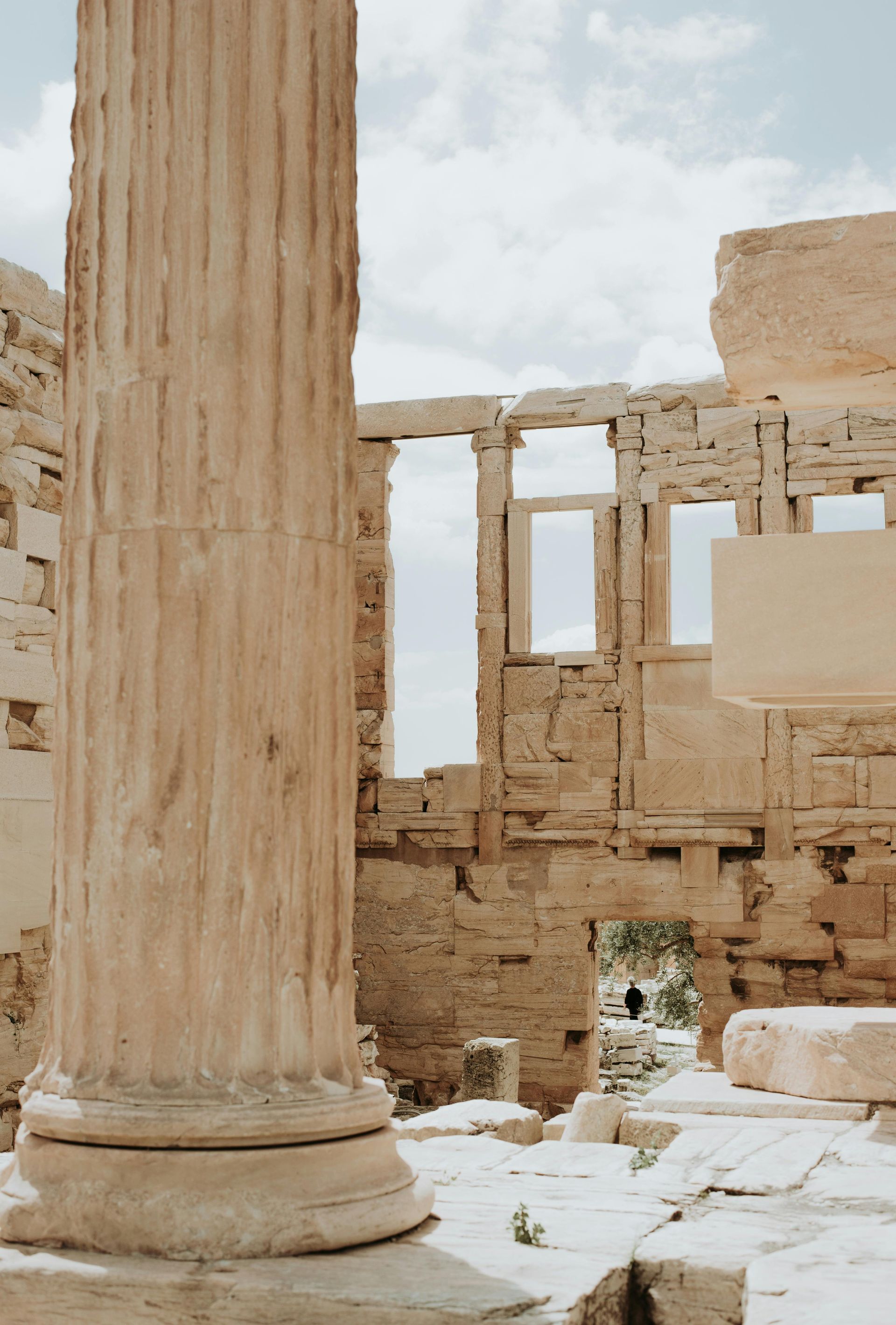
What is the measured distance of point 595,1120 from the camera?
21.3ft

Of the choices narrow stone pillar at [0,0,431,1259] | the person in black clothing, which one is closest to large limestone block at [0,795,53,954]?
narrow stone pillar at [0,0,431,1259]

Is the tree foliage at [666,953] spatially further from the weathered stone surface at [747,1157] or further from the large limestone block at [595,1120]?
the weathered stone surface at [747,1157]

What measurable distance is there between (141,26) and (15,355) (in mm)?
4483

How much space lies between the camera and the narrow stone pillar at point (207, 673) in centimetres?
346

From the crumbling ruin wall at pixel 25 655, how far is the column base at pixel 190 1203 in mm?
4288

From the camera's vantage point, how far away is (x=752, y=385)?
485cm

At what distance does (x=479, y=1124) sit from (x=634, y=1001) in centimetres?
1529

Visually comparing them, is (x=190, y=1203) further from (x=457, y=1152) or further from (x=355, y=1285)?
(x=457, y=1152)

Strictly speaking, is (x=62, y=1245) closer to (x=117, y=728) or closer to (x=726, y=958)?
(x=117, y=728)

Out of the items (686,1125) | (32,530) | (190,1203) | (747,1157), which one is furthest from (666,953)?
(190,1203)

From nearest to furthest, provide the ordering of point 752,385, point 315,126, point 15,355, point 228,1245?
point 228,1245
point 315,126
point 752,385
point 15,355

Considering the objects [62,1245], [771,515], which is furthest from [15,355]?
[771,515]

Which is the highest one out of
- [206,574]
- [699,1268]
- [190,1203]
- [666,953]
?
[206,574]

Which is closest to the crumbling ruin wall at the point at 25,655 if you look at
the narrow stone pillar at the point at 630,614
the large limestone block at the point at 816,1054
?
the large limestone block at the point at 816,1054
